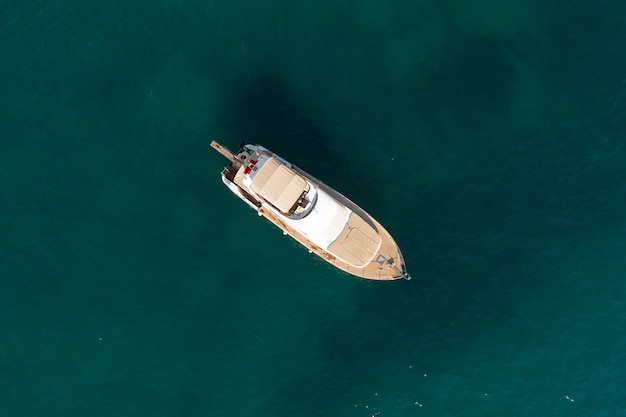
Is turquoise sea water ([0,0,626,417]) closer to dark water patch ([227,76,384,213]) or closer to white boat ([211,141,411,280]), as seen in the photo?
dark water patch ([227,76,384,213])

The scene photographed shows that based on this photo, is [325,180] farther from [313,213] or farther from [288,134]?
[313,213]

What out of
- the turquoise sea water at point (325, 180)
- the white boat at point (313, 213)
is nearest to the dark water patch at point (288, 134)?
the turquoise sea water at point (325, 180)

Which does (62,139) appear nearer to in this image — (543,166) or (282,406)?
(282,406)

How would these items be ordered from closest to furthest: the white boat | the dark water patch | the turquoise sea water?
the white boat < the turquoise sea water < the dark water patch

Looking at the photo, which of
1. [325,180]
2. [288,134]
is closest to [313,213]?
[325,180]

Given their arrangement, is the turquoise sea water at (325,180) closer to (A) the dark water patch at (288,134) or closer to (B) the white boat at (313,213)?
(A) the dark water patch at (288,134)

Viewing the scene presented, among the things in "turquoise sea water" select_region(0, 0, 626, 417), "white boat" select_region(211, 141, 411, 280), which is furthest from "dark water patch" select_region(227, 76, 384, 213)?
"white boat" select_region(211, 141, 411, 280)
